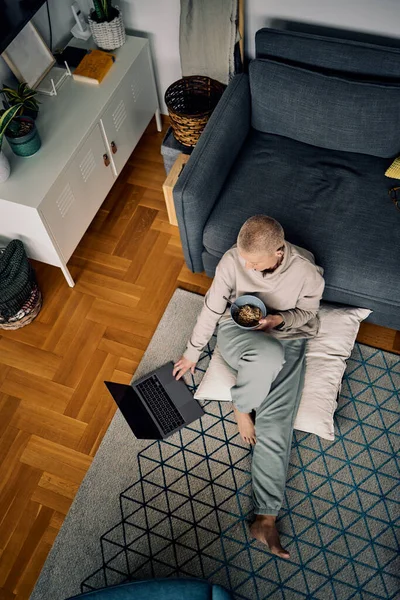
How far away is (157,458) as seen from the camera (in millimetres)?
2125

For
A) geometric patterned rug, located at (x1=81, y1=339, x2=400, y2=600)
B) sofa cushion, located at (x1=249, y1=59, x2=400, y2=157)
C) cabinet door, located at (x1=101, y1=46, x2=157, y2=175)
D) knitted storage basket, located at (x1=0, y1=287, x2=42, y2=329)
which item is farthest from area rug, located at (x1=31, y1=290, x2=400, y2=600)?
cabinet door, located at (x1=101, y1=46, x2=157, y2=175)

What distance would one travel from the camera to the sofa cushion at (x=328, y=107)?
2.10 meters

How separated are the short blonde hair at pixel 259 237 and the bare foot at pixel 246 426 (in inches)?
27.4

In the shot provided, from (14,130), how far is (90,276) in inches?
30.2

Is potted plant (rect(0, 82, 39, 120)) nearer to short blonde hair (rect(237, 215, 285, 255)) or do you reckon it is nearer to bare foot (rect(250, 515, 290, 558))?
short blonde hair (rect(237, 215, 285, 255))

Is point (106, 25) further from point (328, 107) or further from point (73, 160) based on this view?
point (328, 107)

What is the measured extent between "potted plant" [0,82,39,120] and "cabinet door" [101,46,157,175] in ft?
1.01

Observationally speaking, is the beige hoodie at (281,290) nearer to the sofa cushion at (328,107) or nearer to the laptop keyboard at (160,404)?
the laptop keyboard at (160,404)

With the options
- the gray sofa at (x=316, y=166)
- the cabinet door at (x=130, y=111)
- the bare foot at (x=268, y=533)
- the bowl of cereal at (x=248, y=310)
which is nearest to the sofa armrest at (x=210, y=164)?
the gray sofa at (x=316, y=166)

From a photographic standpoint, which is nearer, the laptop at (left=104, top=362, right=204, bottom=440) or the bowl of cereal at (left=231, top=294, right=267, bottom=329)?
the bowl of cereal at (left=231, top=294, right=267, bottom=329)

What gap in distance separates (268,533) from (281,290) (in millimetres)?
880

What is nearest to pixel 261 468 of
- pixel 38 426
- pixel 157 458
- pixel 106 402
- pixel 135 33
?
pixel 157 458

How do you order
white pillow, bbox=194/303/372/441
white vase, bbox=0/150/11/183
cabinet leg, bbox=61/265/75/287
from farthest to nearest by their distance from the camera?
cabinet leg, bbox=61/265/75/287 < white vase, bbox=0/150/11/183 < white pillow, bbox=194/303/372/441

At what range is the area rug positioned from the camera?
6.20ft
